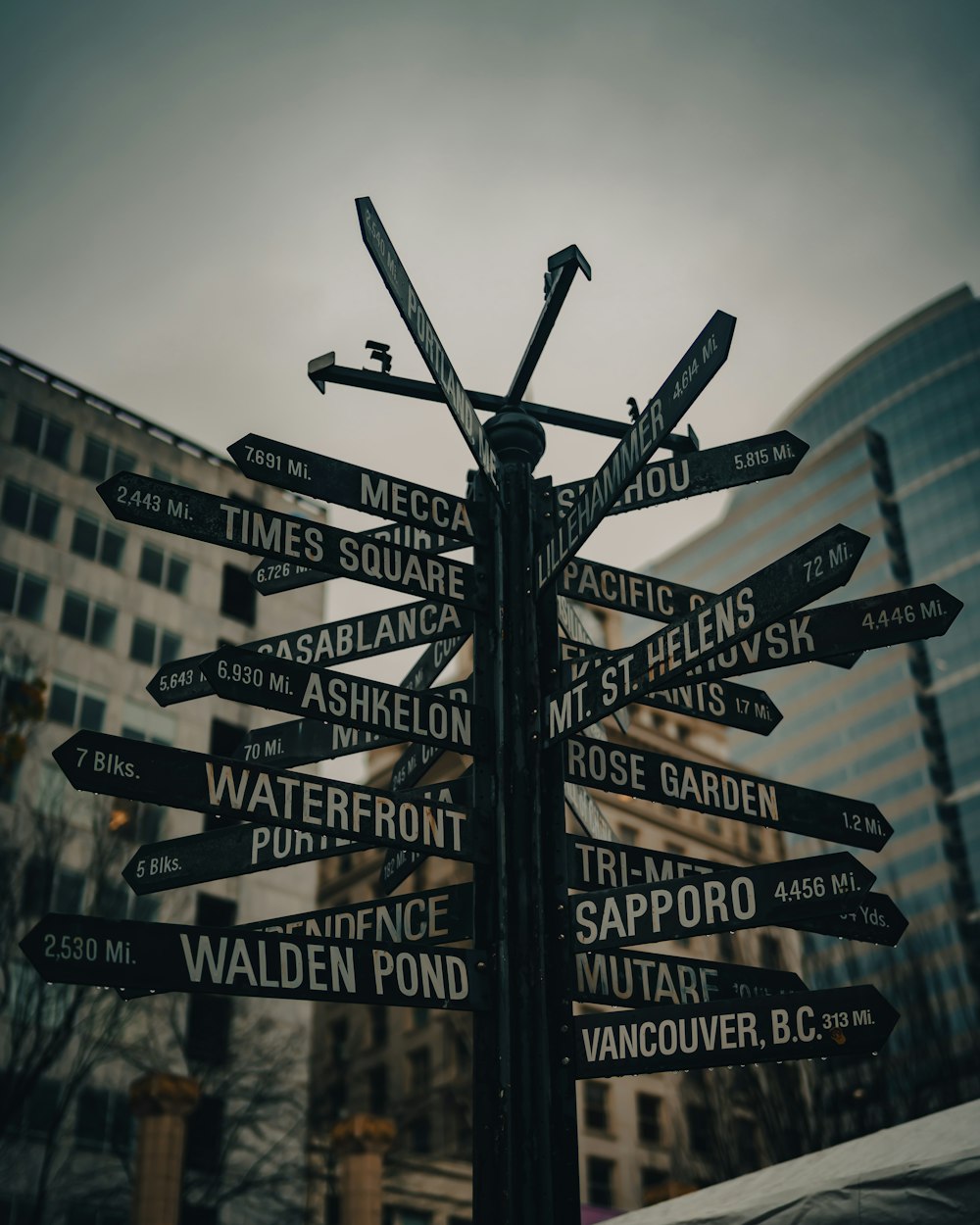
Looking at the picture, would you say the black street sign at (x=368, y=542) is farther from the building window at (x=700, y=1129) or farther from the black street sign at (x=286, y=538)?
the building window at (x=700, y=1129)

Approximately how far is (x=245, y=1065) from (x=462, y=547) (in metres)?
29.9

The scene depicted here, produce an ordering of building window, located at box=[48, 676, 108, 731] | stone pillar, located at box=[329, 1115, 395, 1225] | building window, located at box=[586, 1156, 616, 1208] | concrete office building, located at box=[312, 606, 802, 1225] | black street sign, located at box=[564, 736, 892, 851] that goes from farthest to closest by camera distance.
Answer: building window, located at box=[586, 1156, 616, 1208] < building window, located at box=[48, 676, 108, 731] < concrete office building, located at box=[312, 606, 802, 1225] < stone pillar, located at box=[329, 1115, 395, 1225] < black street sign, located at box=[564, 736, 892, 851]

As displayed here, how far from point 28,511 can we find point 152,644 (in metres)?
5.39

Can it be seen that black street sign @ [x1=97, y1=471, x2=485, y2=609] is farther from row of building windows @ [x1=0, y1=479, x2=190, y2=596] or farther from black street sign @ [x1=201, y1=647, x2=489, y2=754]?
row of building windows @ [x1=0, y1=479, x2=190, y2=596]

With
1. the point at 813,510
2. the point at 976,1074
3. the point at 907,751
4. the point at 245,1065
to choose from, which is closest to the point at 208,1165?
the point at 245,1065

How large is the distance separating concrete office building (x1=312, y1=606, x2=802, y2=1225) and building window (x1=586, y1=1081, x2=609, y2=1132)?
4cm

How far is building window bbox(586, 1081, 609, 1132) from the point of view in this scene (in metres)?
51.1

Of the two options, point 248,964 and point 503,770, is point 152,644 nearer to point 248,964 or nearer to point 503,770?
point 503,770

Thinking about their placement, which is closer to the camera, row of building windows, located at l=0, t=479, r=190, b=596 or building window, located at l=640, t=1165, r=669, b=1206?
row of building windows, located at l=0, t=479, r=190, b=596

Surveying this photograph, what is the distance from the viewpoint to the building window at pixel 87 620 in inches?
1570

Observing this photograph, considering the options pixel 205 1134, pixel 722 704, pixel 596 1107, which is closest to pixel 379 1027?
pixel 596 1107

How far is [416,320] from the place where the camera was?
5.66 m

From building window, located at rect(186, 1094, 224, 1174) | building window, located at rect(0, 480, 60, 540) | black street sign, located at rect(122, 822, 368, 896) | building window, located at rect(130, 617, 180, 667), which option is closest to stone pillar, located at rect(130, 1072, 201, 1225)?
building window, located at rect(186, 1094, 224, 1174)

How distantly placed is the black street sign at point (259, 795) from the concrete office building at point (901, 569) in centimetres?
10121
